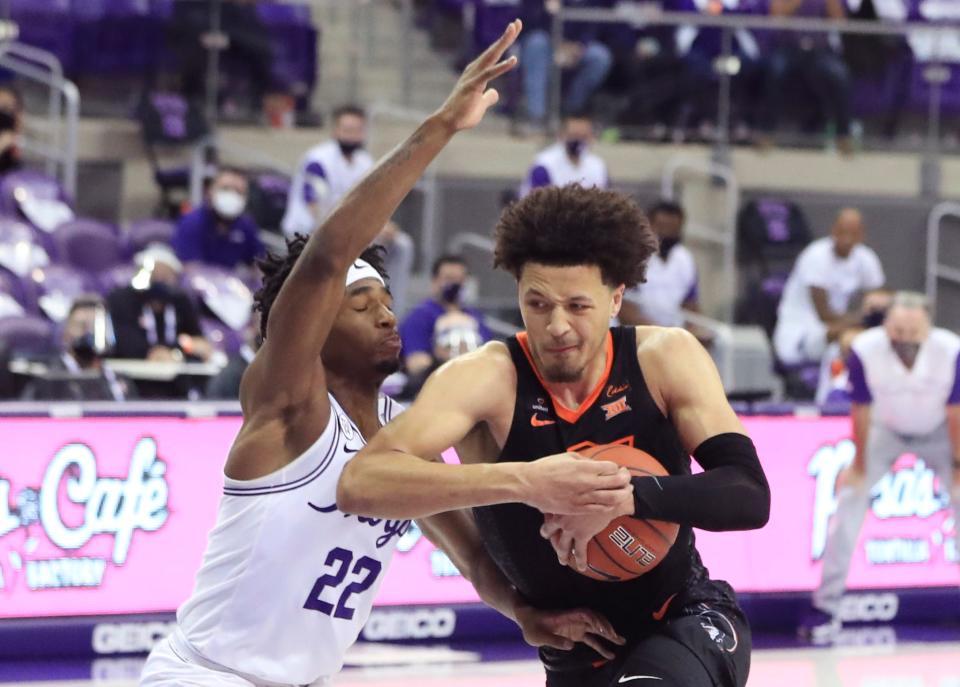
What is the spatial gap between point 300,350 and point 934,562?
21.8ft

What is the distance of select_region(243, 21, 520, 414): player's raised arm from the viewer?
3668 millimetres

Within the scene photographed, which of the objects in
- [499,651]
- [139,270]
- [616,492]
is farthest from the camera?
[139,270]

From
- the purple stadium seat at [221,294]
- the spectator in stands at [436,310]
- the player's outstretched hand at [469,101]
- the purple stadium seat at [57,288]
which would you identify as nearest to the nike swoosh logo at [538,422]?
the player's outstretched hand at [469,101]

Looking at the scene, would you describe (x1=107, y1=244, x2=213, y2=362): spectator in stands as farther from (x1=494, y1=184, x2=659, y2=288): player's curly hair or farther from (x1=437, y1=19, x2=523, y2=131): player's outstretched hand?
(x1=437, y1=19, x2=523, y2=131): player's outstretched hand

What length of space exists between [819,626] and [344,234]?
20.0ft

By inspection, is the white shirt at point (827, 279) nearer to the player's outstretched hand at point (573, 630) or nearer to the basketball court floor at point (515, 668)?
the basketball court floor at point (515, 668)

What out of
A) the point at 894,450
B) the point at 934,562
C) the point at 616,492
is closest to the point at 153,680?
the point at 616,492

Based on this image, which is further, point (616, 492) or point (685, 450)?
point (685, 450)

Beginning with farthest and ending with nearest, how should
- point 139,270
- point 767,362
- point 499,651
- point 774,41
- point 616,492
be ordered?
point 774,41 < point 767,362 < point 139,270 < point 499,651 < point 616,492

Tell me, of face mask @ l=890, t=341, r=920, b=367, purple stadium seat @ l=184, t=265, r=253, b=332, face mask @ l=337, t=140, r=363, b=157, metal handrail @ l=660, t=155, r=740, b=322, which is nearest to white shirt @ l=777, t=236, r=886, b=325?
metal handrail @ l=660, t=155, r=740, b=322

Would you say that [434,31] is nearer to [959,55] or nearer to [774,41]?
[774,41]

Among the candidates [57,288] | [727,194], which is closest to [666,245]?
[727,194]

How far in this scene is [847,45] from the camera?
48.4 ft

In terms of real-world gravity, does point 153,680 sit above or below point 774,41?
below
